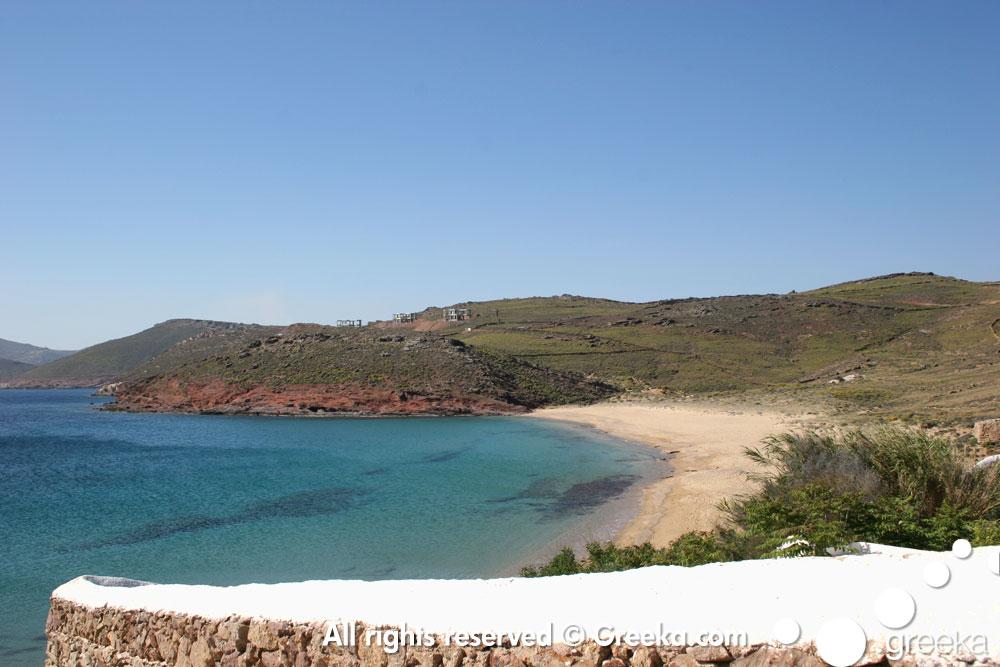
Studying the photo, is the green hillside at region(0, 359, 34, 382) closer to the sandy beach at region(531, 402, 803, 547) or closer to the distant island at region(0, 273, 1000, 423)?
the distant island at region(0, 273, 1000, 423)

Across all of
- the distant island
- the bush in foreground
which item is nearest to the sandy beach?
the distant island

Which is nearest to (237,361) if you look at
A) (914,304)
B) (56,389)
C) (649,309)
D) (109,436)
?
(109,436)

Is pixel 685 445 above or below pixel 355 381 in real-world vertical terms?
below

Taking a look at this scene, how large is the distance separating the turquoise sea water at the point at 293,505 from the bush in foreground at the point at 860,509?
5696 millimetres

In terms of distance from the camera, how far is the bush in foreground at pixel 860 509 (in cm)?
735

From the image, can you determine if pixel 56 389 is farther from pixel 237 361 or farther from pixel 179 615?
pixel 179 615

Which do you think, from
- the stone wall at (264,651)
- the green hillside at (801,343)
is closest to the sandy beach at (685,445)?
the green hillside at (801,343)

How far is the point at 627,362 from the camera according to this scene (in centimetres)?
6481

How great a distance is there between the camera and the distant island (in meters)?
45.6

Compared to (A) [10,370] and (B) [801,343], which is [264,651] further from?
(A) [10,370]

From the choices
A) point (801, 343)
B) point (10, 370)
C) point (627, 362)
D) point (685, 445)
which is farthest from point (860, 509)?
point (10, 370)

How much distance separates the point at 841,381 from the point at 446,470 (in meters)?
30.7

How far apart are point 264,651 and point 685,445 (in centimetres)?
2826

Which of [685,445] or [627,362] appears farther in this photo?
[627,362]
